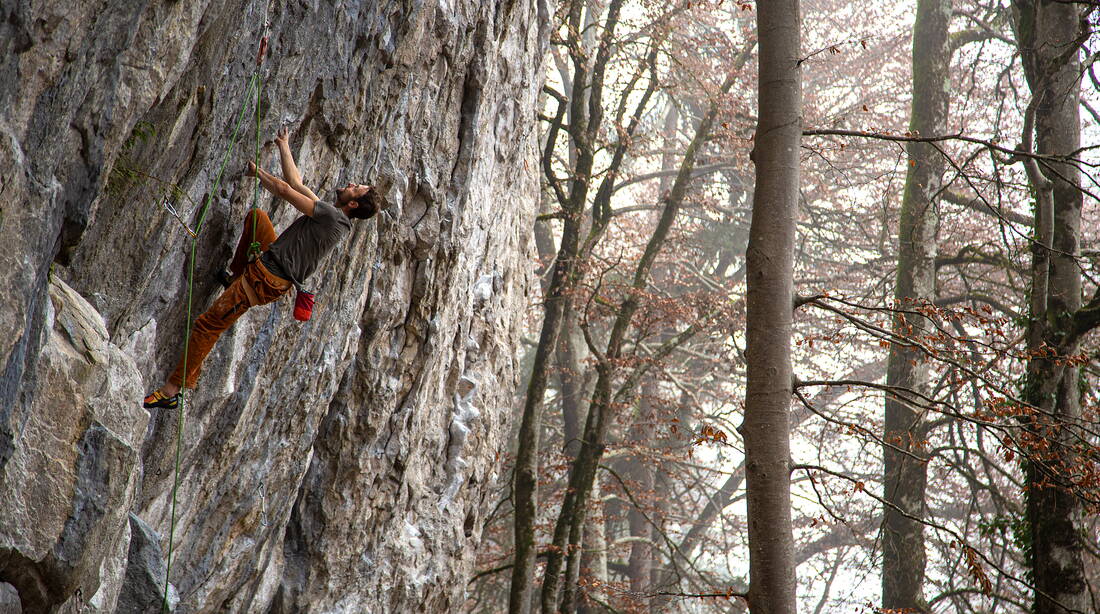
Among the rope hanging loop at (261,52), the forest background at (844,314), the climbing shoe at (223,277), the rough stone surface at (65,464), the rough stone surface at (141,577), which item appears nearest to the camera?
the rough stone surface at (65,464)

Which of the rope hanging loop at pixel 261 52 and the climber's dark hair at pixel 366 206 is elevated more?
the rope hanging loop at pixel 261 52

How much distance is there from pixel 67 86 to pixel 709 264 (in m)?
17.0

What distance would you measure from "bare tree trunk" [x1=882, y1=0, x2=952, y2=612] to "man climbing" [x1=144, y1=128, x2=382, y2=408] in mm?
7435

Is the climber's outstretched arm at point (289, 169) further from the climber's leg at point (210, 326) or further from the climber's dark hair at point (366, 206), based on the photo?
the climber's leg at point (210, 326)

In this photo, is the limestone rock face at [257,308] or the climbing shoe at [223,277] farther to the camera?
the climbing shoe at [223,277]

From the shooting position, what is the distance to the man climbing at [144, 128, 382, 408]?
5215mm

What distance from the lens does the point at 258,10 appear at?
4.84 metres

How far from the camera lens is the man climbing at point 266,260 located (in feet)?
17.1

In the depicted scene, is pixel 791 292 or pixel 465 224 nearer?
pixel 791 292

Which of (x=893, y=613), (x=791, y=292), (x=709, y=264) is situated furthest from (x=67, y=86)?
(x=709, y=264)

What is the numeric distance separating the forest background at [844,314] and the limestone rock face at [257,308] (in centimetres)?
132

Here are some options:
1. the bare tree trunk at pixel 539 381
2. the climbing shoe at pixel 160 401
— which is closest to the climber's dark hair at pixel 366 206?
the climbing shoe at pixel 160 401

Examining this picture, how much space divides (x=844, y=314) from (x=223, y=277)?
3.83m

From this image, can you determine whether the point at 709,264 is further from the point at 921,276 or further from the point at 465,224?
the point at 465,224
